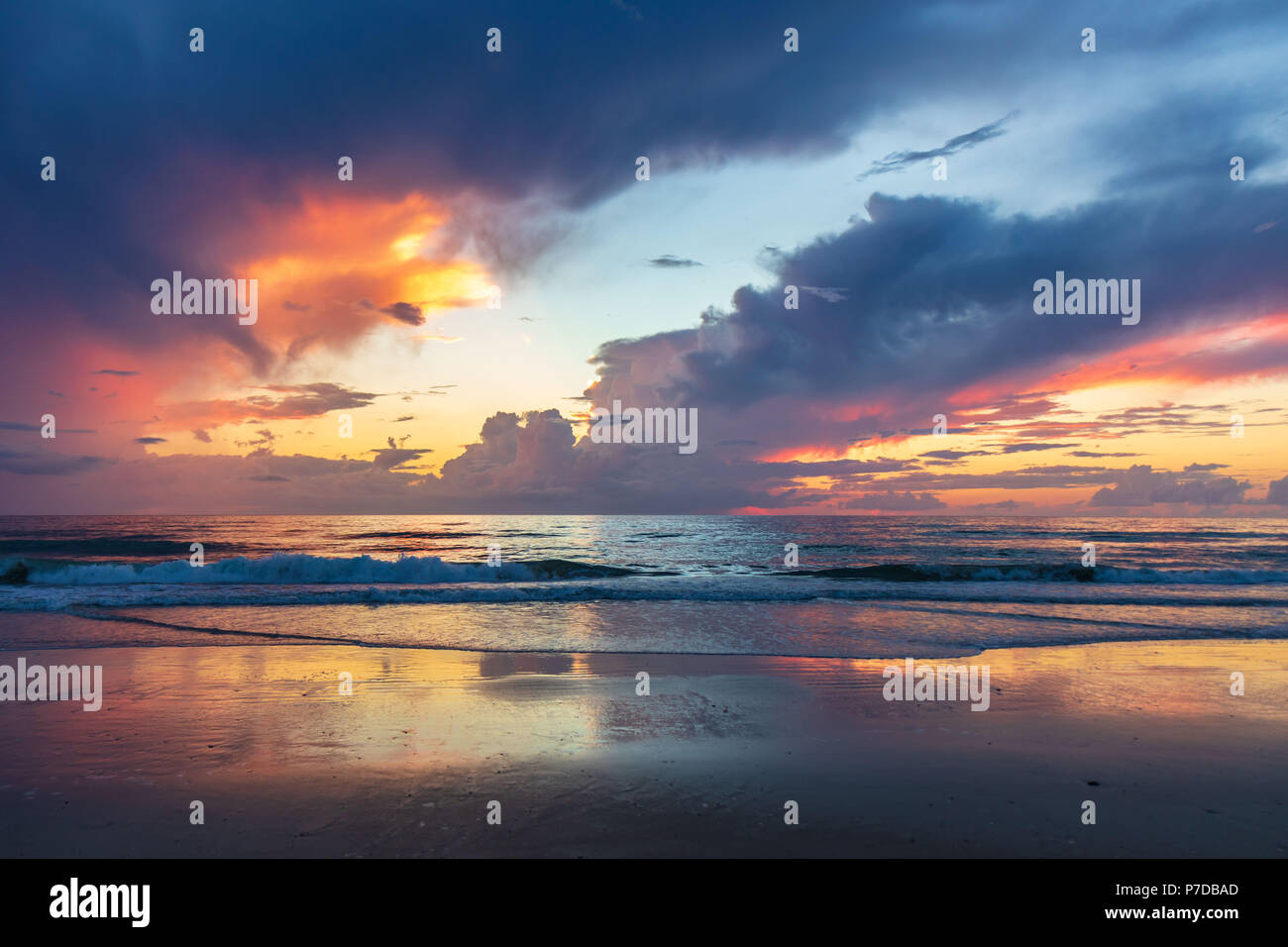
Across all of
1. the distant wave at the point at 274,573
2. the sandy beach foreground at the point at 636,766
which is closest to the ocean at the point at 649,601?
the distant wave at the point at 274,573

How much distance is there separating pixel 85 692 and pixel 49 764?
12.7 ft

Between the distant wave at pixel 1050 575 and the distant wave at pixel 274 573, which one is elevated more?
the distant wave at pixel 274 573

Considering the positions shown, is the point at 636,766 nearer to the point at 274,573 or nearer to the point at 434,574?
the point at 434,574

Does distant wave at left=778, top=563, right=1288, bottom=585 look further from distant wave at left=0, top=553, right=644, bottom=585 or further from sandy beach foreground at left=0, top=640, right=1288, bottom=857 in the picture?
sandy beach foreground at left=0, top=640, right=1288, bottom=857

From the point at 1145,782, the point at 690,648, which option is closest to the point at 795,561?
the point at 690,648

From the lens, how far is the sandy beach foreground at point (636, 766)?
5461 mm

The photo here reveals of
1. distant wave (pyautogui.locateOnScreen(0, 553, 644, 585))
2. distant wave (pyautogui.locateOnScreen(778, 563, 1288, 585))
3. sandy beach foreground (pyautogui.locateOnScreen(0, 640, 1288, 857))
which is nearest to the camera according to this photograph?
sandy beach foreground (pyautogui.locateOnScreen(0, 640, 1288, 857))

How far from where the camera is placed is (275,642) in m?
15.0

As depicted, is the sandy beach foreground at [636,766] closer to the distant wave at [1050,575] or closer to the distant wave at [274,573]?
the distant wave at [274,573]

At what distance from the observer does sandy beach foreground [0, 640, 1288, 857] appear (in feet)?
17.9

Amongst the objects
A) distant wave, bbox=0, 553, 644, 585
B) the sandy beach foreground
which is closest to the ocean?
distant wave, bbox=0, 553, 644, 585

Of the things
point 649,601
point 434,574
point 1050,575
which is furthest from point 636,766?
point 1050,575

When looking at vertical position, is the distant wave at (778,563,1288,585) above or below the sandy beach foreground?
below
